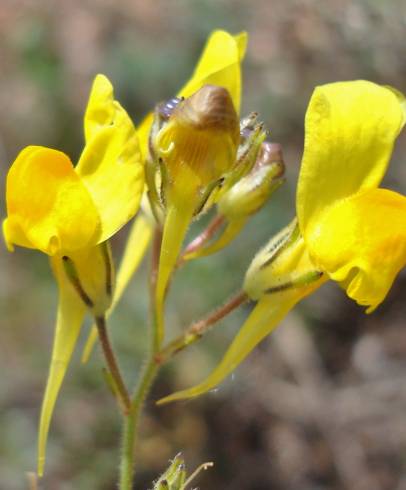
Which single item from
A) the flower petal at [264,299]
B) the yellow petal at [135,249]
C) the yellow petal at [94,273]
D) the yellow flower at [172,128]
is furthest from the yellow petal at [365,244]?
the yellow petal at [135,249]

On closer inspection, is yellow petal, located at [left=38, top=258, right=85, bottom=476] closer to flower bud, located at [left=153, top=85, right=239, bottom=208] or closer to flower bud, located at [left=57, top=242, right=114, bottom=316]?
flower bud, located at [left=57, top=242, right=114, bottom=316]

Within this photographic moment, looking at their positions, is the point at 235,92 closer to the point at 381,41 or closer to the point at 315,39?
the point at 381,41

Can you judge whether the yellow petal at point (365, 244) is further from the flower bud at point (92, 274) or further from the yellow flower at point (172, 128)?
the flower bud at point (92, 274)

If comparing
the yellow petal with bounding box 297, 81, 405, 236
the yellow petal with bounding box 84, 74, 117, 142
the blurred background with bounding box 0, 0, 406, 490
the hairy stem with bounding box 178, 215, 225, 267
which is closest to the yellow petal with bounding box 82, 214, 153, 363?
the hairy stem with bounding box 178, 215, 225, 267

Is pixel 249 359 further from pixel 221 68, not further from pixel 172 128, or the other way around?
pixel 172 128

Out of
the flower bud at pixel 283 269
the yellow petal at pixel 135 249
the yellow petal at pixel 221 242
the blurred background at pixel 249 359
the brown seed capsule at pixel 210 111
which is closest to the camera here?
the brown seed capsule at pixel 210 111

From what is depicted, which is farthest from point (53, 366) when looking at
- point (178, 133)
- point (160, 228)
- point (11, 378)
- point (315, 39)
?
point (315, 39)
